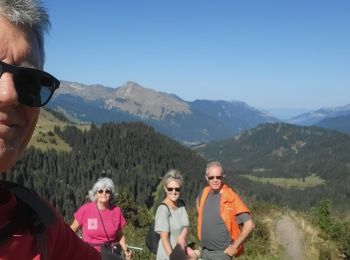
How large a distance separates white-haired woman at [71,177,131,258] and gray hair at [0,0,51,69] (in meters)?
5.90

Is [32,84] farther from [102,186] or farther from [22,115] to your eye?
[102,186]

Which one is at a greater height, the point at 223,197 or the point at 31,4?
the point at 31,4

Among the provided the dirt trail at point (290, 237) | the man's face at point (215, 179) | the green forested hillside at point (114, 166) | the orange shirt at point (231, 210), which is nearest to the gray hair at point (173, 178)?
the man's face at point (215, 179)

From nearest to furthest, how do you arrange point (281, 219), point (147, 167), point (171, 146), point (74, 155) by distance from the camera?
point (281, 219)
point (74, 155)
point (147, 167)
point (171, 146)

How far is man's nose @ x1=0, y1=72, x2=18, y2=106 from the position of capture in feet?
4.04

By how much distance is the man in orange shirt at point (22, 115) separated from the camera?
1.25 meters

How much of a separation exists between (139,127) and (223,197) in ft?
500

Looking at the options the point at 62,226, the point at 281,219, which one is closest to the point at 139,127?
the point at 281,219

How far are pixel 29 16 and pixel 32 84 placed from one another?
20cm

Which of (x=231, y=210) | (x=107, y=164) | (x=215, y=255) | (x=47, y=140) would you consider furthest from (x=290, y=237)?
(x=47, y=140)

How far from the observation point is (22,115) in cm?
136

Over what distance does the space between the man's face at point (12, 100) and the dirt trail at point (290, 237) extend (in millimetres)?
11224

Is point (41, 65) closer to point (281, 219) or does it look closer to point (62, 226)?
point (62, 226)

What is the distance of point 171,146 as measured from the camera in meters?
158
